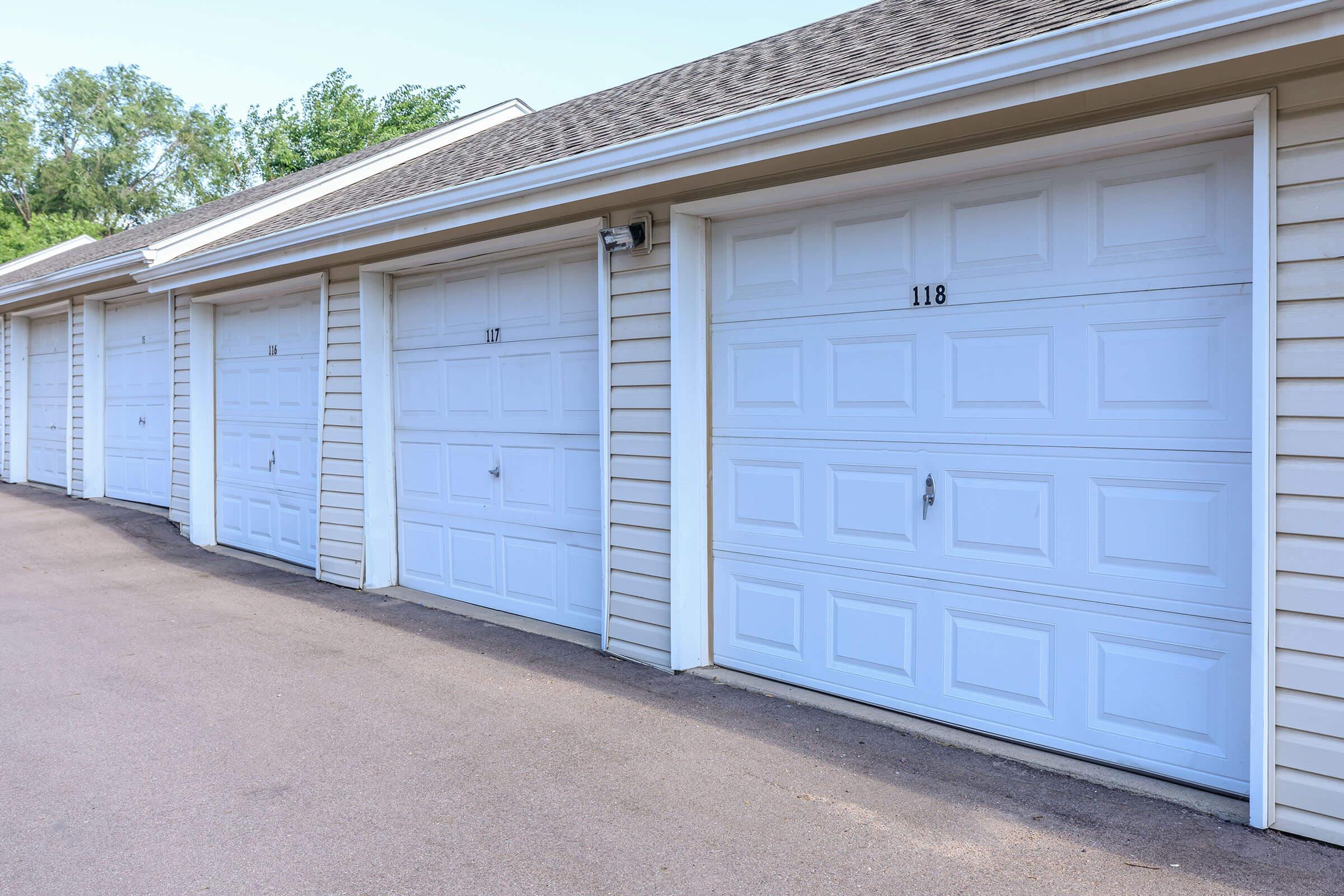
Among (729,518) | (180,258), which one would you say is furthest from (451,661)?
(180,258)

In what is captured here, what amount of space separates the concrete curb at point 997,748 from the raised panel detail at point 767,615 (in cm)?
19

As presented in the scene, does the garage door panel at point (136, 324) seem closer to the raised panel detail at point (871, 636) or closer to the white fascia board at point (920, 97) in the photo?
the white fascia board at point (920, 97)

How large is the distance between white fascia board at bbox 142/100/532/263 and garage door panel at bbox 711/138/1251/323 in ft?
22.0

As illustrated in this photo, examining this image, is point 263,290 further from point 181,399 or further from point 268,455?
point 181,399

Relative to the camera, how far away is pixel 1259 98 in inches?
135

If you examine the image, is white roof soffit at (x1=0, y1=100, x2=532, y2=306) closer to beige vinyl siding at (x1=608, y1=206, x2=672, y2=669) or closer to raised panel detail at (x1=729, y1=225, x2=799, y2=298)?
beige vinyl siding at (x1=608, y1=206, x2=672, y2=669)

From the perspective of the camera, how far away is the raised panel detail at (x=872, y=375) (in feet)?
15.3

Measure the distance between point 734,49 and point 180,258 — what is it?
5911 millimetres

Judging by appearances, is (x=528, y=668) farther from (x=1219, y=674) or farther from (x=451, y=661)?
(x=1219, y=674)

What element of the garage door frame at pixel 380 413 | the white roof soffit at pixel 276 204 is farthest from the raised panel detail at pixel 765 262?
the white roof soffit at pixel 276 204

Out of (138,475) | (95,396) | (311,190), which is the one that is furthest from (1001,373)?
(95,396)

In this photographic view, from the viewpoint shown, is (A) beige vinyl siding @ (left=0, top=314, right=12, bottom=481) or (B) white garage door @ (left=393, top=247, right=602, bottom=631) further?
(A) beige vinyl siding @ (left=0, top=314, right=12, bottom=481)

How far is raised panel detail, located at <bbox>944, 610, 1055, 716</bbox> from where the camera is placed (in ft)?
13.8

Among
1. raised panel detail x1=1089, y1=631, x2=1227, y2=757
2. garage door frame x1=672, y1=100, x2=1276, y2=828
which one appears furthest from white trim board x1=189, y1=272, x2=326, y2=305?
raised panel detail x1=1089, y1=631, x2=1227, y2=757
